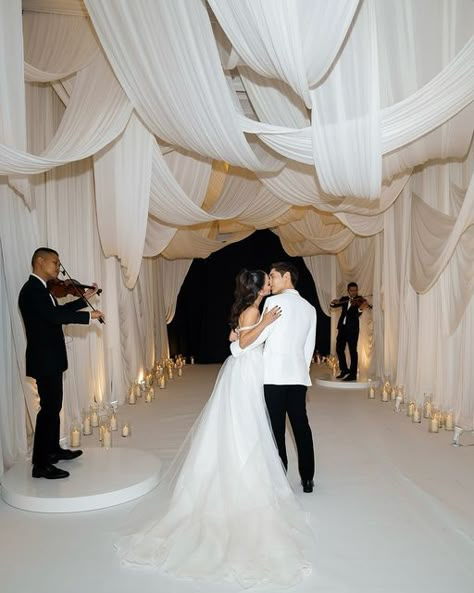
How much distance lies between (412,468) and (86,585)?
98.0 inches

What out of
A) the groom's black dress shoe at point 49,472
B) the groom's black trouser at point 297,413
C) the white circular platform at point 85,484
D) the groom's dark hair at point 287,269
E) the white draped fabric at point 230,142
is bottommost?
the white circular platform at point 85,484

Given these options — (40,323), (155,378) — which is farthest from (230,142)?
(155,378)

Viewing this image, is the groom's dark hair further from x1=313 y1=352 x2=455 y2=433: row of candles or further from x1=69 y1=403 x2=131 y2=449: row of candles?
x1=313 y1=352 x2=455 y2=433: row of candles

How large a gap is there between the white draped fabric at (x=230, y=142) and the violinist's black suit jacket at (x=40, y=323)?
0.56m

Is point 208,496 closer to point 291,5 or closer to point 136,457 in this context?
point 136,457

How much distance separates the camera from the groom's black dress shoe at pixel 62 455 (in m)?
3.82

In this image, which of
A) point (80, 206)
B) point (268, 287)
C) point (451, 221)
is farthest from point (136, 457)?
point (451, 221)

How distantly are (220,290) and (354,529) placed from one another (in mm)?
8119

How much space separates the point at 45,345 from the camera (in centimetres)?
359

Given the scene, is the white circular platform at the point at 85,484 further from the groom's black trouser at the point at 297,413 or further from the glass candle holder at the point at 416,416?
the glass candle holder at the point at 416,416

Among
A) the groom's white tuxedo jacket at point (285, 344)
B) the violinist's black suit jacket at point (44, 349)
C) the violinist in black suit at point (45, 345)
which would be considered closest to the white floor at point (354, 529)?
the violinist in black suit at point (45, 345)

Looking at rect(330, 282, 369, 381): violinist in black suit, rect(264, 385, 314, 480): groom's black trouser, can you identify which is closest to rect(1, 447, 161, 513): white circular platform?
rect(264, 385, 314, 480): groom's black trouser

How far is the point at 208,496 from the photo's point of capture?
9.99 feet

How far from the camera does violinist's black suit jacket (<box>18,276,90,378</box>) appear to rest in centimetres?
356
